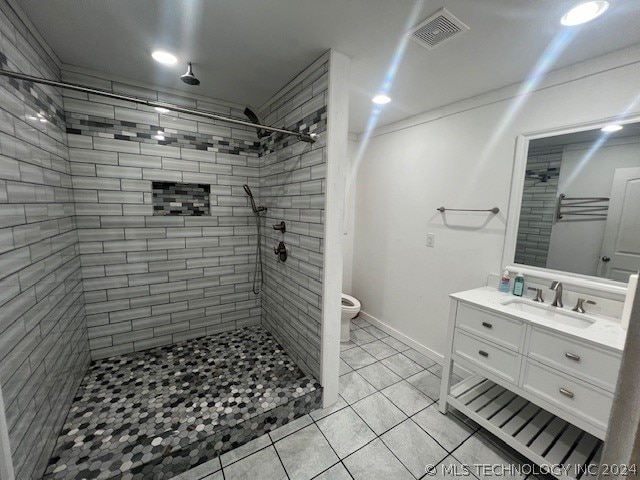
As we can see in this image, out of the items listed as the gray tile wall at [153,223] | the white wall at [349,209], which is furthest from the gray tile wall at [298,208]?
the white wall at [349,209]

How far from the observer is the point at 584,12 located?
3.86 ft

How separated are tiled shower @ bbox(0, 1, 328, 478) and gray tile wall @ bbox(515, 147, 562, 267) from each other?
4.67 feet

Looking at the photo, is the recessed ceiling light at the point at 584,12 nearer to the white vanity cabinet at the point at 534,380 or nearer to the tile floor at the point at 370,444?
the white vanity cabinet at the point at 534,380

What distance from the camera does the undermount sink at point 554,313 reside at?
1.50 metres

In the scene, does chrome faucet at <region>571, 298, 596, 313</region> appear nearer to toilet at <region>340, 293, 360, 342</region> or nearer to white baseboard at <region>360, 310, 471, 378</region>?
white baseboard at <region>360, 310, 471, 378</region>

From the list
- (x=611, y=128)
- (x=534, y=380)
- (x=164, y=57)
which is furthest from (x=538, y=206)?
(x=164, y=57)

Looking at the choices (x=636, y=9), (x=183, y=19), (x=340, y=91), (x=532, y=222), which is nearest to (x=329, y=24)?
(x=340, y=91)

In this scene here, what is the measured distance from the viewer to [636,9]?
44.8 inches

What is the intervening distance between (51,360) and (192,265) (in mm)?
1105

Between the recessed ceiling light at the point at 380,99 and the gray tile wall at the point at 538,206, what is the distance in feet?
3.67

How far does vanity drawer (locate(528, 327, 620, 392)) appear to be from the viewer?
3.89ft

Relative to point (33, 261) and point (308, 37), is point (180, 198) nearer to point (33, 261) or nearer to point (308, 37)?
point (33, 261)

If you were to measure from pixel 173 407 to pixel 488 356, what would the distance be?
199cm

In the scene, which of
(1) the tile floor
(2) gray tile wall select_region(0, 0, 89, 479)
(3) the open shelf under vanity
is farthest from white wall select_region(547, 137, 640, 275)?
(2) gray tile wall select_region(0, 0, 89, 479)
